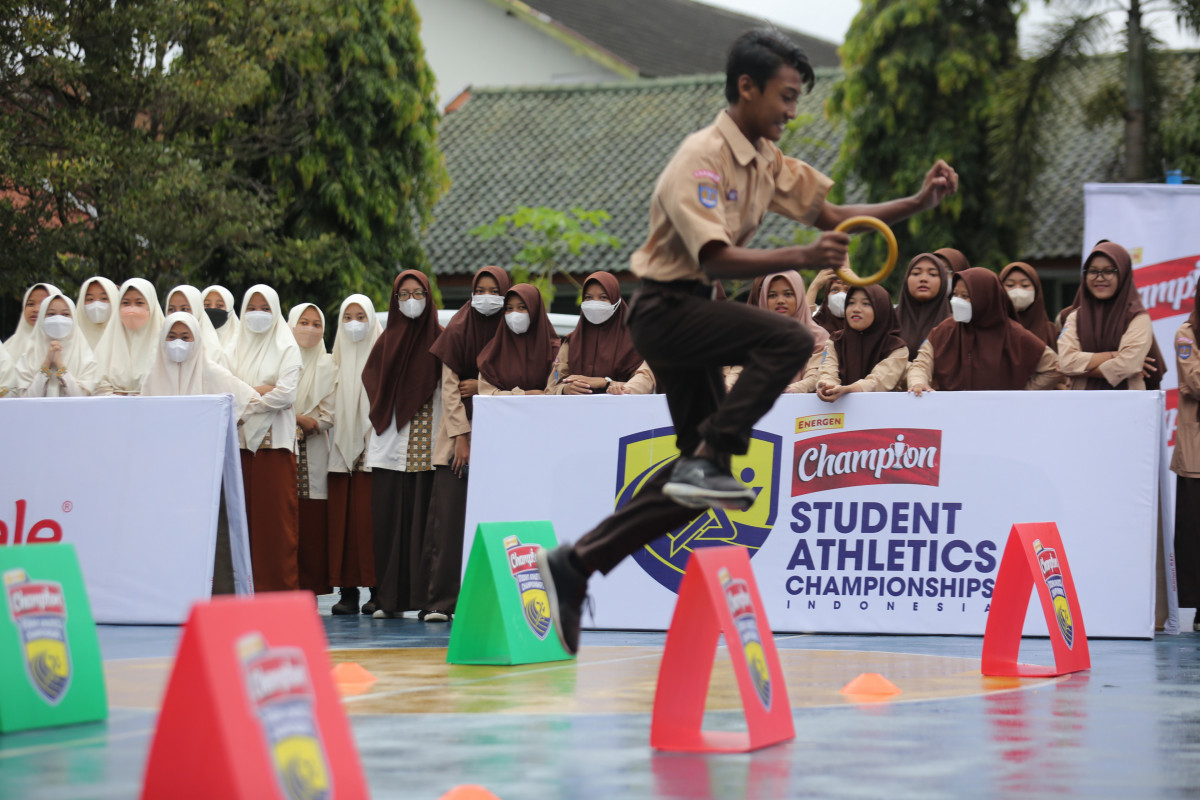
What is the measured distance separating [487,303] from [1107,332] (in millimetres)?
4044

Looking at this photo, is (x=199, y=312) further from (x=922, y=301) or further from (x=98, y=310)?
(x=922, y=301)

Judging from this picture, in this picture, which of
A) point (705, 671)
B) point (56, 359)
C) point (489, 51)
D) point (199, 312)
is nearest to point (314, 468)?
point (199, 312)

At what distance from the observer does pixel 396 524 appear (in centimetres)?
990

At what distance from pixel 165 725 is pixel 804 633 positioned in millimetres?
5698

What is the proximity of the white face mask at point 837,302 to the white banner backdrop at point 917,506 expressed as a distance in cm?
152

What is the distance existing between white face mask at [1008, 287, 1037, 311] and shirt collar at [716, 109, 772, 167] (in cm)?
487

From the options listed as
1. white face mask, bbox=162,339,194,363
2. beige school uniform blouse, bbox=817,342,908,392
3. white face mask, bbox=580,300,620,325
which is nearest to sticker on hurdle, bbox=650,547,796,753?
beige school uniform blouse, bbox=817,342,908,392

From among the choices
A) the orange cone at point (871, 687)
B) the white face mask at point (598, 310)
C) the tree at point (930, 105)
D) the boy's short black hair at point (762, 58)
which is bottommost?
the orange cone at point (871, 687)

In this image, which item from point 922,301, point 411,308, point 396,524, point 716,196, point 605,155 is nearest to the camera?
point 716,196

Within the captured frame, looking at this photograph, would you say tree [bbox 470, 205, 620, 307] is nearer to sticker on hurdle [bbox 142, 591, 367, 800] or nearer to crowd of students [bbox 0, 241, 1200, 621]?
crowd of students [bbox 0, 241, 1200, 621]

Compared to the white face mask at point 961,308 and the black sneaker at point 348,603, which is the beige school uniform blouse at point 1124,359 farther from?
the black sneaker at point 348,603

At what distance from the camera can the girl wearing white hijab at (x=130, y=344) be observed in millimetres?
10344

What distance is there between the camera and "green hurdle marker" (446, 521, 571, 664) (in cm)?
692

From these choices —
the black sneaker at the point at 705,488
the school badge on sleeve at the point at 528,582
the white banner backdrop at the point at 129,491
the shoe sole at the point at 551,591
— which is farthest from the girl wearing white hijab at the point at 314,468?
the black sneaker at the point at 705,488
